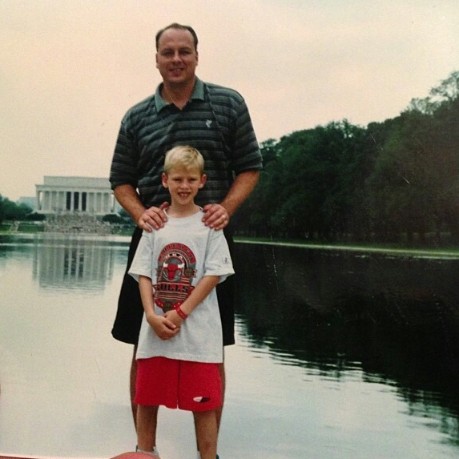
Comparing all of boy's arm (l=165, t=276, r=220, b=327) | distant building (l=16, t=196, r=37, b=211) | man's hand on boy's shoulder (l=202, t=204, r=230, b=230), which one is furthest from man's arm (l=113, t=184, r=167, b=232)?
distant building (l=16, t=196, r=37, b=211)

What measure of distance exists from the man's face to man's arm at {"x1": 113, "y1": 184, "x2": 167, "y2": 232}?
432 mm

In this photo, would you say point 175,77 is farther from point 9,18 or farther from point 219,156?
point 9,18

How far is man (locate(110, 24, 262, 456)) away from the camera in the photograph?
8.07ft

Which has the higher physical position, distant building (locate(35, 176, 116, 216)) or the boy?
distant building (locate(35, 176, 116, 216))

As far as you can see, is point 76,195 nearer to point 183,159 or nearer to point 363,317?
point 183,159

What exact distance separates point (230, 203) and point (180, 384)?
2.15 ft

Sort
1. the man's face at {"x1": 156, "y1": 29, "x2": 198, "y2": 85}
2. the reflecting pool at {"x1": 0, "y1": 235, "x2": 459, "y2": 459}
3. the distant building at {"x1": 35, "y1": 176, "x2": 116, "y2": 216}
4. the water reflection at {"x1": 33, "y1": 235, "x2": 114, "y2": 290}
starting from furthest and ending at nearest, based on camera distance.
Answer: the water reflection at {"x1": 33, "y1": 235, "x2": 114, "y2": 290} < the distant building at {"x1": 35, "y1": 176, "x2": 116, "y2": 216} < the reflecting pool at {"x1": 0, "y1": 235, "x2": 459, "y2": 459} < the man's face at {"x1": 156, "y1": 29, "x2": 198, "y2": 85}

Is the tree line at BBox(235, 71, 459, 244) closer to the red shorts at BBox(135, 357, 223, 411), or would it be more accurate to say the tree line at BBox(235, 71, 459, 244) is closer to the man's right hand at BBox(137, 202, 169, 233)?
the man's right hand at BBox(137, 202, 169, 233)

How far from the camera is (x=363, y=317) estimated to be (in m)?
3.06

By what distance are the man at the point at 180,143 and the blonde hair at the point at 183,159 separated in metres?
0.12

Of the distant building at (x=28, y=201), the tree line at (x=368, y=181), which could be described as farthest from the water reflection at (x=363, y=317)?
the distant building at (x=28, y=201)

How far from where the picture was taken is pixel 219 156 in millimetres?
2477

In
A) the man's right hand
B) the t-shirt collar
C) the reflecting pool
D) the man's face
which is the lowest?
the reflecting pool

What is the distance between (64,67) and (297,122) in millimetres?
1086
